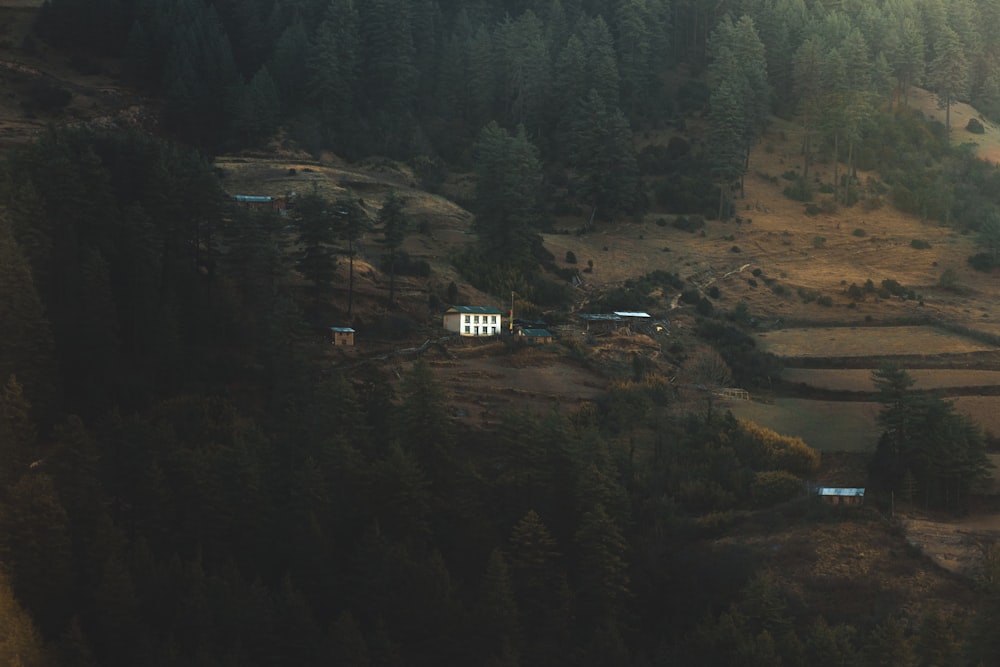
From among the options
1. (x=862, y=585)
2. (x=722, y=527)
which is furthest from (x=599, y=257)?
(x=862, y=585)

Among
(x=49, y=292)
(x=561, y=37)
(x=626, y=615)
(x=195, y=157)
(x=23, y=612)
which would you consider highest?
(x=561, y=37)

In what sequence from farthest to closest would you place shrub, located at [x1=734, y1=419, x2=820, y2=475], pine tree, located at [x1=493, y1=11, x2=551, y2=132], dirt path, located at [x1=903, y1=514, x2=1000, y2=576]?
pine tree, located at [x1=493, y1=11, x2=551, y2=132], shrub, located at [x1=734, y1=419, x2=820, y2=475], dirt path, located at [x1=903, y1=514, x2=1000, y2=576]

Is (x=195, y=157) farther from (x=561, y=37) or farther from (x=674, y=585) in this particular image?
(x=561, y=37)

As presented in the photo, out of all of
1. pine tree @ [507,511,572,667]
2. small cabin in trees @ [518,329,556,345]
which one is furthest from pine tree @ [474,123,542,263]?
pine tree @ [507,511,572,667]

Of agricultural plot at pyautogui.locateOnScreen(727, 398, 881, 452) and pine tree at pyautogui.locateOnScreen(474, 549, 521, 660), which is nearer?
pine tree at pyautogui.locateOnScreen(474, 549, 521, 660)

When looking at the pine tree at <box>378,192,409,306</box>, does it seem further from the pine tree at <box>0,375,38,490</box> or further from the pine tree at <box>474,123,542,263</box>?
the pine tree at <box>0,375,38,490</box>
